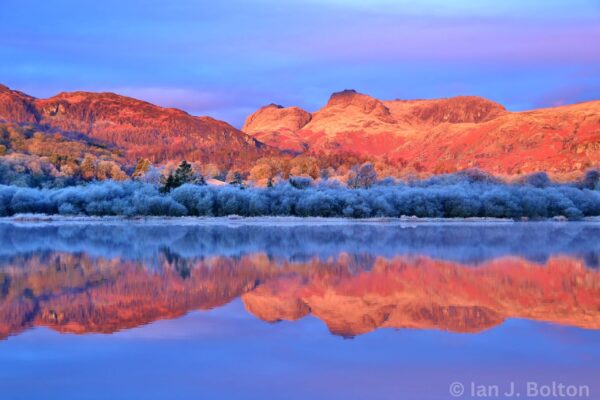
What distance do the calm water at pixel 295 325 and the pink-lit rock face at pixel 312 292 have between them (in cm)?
5

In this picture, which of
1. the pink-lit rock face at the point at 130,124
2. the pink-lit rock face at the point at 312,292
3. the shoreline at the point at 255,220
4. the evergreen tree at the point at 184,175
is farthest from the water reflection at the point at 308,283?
the pink-lit rock face at the point at 130,124

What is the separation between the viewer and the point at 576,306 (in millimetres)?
13922

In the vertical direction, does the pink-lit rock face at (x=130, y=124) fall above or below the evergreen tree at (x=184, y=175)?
above

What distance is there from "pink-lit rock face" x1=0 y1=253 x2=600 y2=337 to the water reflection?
0.03 m

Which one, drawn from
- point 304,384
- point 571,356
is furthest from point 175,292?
point 571,356

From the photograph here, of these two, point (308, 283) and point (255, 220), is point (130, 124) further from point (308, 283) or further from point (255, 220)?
point (308, 283)

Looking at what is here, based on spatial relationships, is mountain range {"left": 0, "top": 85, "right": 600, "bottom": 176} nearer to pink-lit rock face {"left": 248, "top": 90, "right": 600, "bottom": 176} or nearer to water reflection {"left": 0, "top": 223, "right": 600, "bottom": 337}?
pink-lit rock face {"left": 248, "top": 90, "right": 600, "bottom": 176}

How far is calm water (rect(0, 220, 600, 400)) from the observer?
331 inches

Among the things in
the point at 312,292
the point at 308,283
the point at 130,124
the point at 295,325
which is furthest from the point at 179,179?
the point at 130,124

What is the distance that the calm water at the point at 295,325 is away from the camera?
8406 mm

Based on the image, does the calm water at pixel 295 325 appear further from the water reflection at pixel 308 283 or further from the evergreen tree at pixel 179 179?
the evergreen tree at pixel 179 179

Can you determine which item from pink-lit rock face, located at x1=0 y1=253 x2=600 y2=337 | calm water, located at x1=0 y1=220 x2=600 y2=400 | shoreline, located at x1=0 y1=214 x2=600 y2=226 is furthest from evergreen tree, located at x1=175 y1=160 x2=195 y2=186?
pink-lit rock face, located at x1=0 y1=253 x2=600 y2=337

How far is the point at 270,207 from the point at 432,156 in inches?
3219

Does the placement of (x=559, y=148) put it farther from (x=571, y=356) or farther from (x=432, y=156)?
(x=571, y=356)
